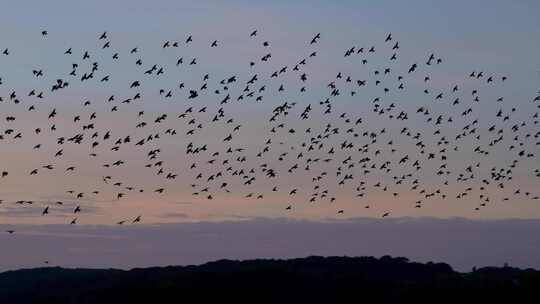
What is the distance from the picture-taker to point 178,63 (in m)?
68.1

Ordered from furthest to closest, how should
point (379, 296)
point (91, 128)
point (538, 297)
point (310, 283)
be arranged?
point (310, 283)
point (379, 296)
point (538, 297)
point (91, 128)

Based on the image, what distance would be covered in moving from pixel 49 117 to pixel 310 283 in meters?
118

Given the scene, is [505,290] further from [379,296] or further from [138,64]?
[138,64]

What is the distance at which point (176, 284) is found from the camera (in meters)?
159

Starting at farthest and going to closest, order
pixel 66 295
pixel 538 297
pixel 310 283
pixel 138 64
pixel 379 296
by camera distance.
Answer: pixel 66 295
pixel 310 283
pixel 379 296
pixel 538 297
pixel 138 64

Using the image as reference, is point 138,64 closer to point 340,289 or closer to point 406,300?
point 406,300

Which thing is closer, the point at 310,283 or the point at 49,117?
the point at 49,117

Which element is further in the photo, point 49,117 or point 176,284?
point 176,284

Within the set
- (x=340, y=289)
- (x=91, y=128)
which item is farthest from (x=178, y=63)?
(x=340, y=289)

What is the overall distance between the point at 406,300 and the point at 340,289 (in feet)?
84.7

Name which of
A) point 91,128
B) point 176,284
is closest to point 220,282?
point 176,284

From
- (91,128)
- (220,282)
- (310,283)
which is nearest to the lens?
(91,128)

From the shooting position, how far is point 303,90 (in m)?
71.5

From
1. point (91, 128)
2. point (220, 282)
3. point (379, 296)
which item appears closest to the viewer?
point (91, 128)
